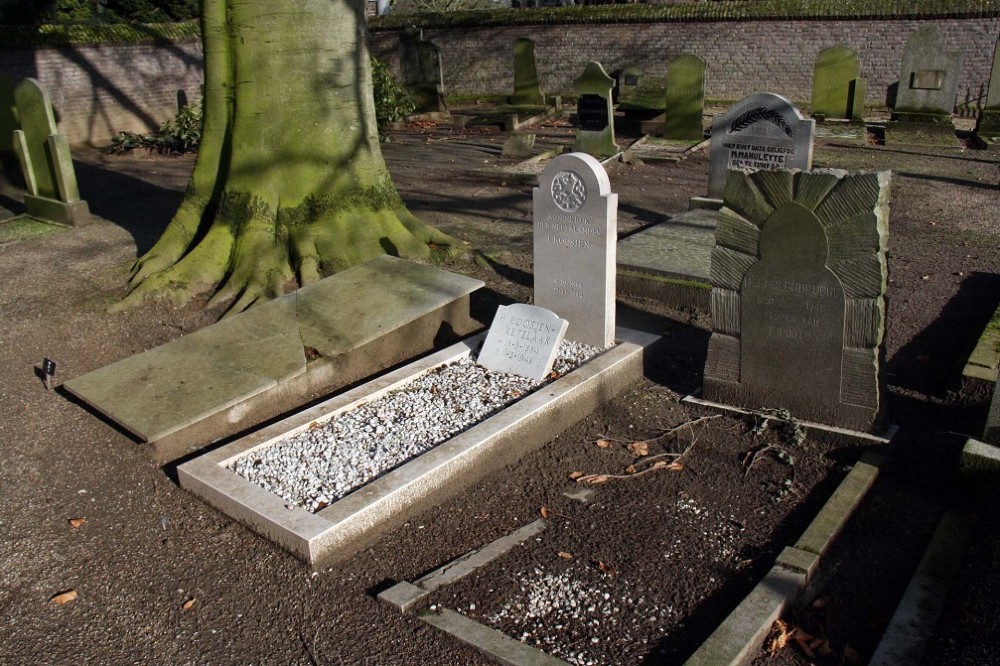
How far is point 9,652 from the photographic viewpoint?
3.63m

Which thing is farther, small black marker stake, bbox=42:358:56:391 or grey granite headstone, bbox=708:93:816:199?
grey granite headstone, bbox=708:93:816:199

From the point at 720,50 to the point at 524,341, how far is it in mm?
17725

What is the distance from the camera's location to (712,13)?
21.2 m

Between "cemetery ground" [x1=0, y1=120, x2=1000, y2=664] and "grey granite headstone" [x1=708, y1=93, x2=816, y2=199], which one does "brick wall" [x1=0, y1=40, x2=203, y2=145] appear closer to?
"cemetery ground" [x1=0, y1=120, x2=1000, y2=664]

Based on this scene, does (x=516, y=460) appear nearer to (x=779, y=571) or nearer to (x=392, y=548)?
(x=392, y=548)

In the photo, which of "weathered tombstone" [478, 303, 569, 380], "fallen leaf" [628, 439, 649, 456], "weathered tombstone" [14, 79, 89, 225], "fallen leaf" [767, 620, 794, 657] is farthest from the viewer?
"weathered tombstone" [14, 79, 89, 225]

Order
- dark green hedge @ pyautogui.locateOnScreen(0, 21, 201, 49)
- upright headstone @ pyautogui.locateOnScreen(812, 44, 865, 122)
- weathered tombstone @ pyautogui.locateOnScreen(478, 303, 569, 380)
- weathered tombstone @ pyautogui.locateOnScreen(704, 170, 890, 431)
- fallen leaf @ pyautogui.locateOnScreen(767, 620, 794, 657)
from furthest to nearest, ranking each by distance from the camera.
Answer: upright headstone @ pyautogui.locateOnScreen(812, 44, 865, 122) < dark green hedge @ pyautogui.locateOnScreen(0, 21, 201, 49) < weathered tombstone @ pyautogui.locateOnScreen(478, 303, 569, 380) < weathered tombstone @ pyautogui.locateOnScreen(704, 170, 890, 431) < fallen leaf @ pyautogui.locateOnScreen(767, 620, 794, 657)

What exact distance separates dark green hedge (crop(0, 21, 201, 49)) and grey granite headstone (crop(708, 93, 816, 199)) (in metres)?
11.1

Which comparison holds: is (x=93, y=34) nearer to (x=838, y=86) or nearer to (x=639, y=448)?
(x=838, y=86)

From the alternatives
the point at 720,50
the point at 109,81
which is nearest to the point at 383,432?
the point at 109,81

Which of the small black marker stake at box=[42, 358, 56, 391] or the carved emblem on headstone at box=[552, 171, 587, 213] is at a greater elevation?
the carved emblem on headstone at box=[552, 171, 587, 213]

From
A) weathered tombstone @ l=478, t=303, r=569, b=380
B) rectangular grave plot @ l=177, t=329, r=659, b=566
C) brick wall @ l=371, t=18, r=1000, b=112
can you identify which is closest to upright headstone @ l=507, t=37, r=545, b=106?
brick wall @ l=371, t=18, r=1000, b=112

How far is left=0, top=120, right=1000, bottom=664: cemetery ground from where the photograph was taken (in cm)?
366

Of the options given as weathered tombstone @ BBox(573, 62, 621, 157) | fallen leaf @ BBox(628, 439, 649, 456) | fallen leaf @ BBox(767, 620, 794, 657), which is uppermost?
weathered tombstone @ BBox(573, 62, 621, 157)
